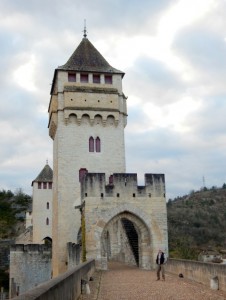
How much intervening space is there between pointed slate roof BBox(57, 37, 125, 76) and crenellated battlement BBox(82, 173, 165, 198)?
34.3 ft

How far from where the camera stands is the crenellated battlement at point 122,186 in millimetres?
19875

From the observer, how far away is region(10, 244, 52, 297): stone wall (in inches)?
1266

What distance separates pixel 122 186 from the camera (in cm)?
2023

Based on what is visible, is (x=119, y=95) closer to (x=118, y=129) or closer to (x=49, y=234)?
(x=118, y=129)

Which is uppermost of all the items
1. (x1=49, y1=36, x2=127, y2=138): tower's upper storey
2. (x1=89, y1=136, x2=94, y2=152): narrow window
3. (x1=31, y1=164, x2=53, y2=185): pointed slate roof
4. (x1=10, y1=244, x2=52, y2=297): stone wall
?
(x1=49, y1=36, x2=127, y2=138): tower's upper storey

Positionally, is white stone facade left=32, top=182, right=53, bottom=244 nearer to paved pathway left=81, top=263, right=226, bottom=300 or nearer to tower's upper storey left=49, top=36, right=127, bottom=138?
tower's upper storey left=49, top=36, right=127, bottom=138

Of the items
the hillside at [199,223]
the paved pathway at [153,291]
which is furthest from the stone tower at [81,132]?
the hillside at [199,223]

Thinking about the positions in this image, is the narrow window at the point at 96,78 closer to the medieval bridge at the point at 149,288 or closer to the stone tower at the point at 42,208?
the medieval bridge at the point at 149,288

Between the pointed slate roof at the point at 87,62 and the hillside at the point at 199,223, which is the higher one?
the pointed slate roof at the point at 87,62

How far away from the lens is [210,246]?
5238 centimetres

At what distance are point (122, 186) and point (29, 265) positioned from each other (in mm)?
16251

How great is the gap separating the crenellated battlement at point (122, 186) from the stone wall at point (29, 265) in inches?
593

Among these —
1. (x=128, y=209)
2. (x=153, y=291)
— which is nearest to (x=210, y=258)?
(x=128, y=209)

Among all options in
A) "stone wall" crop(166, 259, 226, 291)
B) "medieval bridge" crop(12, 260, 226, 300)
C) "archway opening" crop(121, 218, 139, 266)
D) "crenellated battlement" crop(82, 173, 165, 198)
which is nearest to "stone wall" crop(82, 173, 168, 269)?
"crenellated battlement" crop(82, 173, 165, 198)
